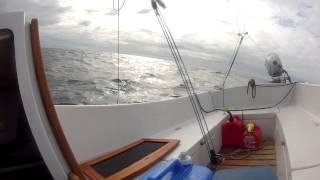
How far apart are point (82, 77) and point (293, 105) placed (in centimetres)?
519

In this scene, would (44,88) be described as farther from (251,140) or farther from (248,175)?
(251,140)

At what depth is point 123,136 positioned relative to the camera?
2.25 m

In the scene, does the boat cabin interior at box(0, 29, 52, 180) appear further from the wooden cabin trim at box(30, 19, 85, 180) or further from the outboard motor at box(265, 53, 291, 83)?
the outboard motor at box(265, 53, 291, 83)

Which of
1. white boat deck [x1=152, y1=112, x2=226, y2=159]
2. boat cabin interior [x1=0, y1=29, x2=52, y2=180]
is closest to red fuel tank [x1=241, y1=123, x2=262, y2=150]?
Result: white boat deck [x1=152, y1=112, x2=226, y2=159]

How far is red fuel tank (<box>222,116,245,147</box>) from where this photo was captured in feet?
10.4

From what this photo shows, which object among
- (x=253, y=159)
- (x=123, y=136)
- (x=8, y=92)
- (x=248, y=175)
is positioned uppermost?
(x=8, y=92)

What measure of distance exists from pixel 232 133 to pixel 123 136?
146cm

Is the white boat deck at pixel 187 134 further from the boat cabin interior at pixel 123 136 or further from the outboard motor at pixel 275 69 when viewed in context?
the outboard motor at pixel 275 69

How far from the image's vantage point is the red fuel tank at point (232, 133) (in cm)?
317

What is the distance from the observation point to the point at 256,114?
3.56 metres

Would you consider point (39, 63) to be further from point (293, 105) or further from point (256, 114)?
point (293, 105)

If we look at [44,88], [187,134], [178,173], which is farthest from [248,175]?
[44,88]

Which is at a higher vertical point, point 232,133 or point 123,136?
point 123,136

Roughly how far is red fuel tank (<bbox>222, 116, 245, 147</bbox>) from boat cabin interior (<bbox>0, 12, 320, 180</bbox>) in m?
0.01
